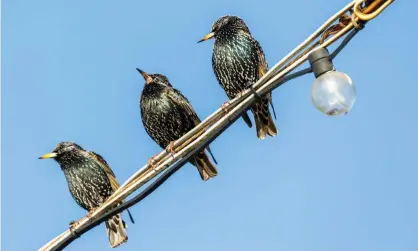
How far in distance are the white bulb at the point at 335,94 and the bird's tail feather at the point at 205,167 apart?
121 inches

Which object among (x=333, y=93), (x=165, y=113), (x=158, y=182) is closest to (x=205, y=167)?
(x=165, y=113)

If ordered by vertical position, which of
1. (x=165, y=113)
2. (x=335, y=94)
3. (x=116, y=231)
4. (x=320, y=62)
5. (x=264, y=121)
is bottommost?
(x=335, y=94)

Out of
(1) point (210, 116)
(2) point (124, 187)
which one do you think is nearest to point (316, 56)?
(1) point (210, 116)

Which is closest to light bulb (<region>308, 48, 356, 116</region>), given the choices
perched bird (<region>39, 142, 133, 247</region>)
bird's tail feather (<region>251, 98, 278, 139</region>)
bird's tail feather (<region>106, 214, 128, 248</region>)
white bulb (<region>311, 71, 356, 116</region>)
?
white bulb (<region>311, 71, 356, 116</region>)

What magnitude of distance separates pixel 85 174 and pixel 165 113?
3.25 ft

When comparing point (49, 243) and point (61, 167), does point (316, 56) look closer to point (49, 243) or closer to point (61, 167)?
point (49, 243)

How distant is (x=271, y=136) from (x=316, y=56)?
3.30 metres

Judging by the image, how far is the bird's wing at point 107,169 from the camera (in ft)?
24.3

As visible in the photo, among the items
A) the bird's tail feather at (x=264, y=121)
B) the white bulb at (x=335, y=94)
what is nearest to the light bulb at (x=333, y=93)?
the white bulb at (x=335, y=94)

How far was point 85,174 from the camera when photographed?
24.0 ft

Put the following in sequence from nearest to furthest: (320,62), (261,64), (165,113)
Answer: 1. (320,62)
2. (165,113)
3. (261,64)

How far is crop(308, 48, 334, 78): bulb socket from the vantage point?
12.1 feet

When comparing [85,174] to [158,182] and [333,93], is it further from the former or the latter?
[333,93]

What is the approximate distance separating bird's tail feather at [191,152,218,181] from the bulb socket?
291 centimetres
